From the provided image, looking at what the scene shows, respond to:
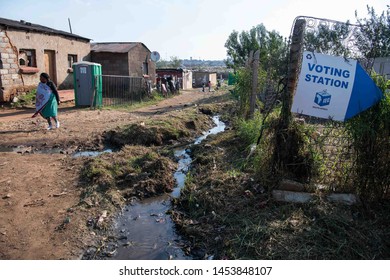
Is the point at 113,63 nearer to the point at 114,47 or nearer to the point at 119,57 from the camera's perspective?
the point at 119,57

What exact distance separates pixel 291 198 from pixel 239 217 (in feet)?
2.30

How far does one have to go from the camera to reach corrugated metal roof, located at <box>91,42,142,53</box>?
18.2 m

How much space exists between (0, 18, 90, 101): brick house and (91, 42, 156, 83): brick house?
997 mm

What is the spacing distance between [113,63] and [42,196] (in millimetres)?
14977

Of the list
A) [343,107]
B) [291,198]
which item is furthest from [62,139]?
[343,107]

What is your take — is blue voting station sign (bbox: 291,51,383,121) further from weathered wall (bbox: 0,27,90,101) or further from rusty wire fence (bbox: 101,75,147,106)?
rusty wire fence (bbox: 101,75,147,106)

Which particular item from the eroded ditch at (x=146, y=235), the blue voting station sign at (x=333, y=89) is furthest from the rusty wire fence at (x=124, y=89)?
the blue voting station sign at (x=333, y=89)

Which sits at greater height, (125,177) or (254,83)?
(254,83)

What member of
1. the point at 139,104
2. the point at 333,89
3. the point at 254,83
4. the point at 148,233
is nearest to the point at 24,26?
the point at 139,104

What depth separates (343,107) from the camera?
12.0ft

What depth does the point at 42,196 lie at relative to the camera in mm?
4520

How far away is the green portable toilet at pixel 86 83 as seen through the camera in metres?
12.9

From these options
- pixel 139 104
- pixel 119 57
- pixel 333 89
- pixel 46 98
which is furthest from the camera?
pixel 119 57

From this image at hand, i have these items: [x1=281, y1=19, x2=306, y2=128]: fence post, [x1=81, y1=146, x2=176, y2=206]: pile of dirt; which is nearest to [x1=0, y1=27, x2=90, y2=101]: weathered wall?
[x1=81, y1=146, x2=176, y2=206]: pile of dirt
